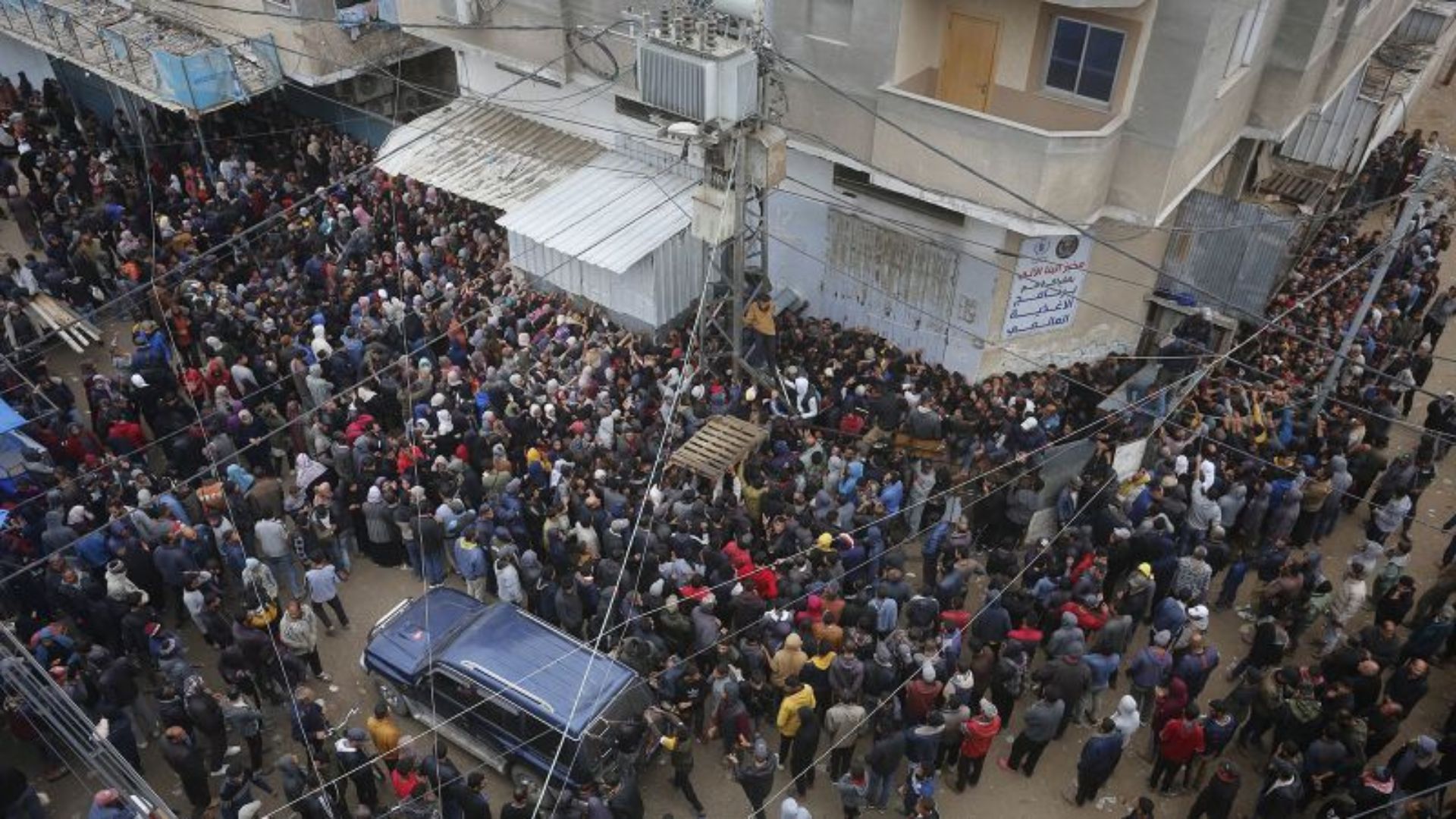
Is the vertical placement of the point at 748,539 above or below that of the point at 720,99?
below

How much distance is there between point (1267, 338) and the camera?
15203 millimetres

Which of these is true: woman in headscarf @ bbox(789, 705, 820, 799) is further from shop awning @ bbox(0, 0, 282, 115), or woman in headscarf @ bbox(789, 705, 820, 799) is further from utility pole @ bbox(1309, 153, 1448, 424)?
shop awning @ bbox(0, 0, 282, 115)

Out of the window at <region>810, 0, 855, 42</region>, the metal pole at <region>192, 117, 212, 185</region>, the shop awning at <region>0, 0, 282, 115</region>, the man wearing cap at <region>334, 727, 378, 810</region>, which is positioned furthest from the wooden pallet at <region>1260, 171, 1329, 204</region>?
the metal pole at <region>192, 117, 212, 185</region>

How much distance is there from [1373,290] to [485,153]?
1269 centimetres

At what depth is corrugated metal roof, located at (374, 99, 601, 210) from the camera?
16.5 meters

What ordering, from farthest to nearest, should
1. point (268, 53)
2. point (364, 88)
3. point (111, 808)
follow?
point (364, 88) → point (268, 53) → point (111, 808)

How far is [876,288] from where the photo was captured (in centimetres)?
1597

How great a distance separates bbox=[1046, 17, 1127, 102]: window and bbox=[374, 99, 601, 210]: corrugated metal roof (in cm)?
706

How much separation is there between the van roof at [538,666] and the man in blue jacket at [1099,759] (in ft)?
14.1

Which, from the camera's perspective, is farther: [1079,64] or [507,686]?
[1079,64]

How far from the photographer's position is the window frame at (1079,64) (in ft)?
43.0

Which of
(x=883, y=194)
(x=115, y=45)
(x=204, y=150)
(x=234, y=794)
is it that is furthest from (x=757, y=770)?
(x=115, y=45)

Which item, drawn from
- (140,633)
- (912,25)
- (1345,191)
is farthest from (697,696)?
(1345,191)

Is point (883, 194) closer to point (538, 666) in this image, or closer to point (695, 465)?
point (695, 465)
